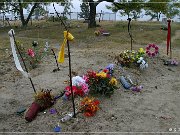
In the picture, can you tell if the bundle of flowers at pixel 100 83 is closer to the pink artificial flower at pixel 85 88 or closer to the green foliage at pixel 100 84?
the green foliage at pixel 100 84

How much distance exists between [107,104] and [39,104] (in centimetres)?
117

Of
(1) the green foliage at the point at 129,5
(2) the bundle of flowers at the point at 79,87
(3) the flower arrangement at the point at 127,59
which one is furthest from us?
(1) the green foliage at the point at 129,5

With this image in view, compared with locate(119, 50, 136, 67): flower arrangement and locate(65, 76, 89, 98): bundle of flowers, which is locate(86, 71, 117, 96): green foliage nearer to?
locate(65, 76, 89, 98): bundle of flowers

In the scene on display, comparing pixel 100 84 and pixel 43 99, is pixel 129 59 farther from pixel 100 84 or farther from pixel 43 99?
pixel 43 99

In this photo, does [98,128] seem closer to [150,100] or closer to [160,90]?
[150,100]

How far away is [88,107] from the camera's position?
5.49m

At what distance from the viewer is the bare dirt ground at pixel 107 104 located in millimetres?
5312

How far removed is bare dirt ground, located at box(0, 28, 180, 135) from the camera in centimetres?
531

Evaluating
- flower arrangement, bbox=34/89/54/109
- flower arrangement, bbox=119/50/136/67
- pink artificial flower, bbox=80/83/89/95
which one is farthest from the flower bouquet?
flower arrangement, bbox=119/50/136/67

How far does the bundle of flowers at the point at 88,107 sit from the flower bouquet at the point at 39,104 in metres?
0.60

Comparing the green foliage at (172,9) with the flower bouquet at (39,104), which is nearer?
the flower bouquet at (39,104)

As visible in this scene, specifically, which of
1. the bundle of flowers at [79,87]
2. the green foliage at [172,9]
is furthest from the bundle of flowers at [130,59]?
the green foliage at [172,9]

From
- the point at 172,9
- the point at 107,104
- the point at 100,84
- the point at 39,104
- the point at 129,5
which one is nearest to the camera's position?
the point at 39,104

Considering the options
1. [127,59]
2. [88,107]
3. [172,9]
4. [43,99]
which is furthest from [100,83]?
[172,9]
